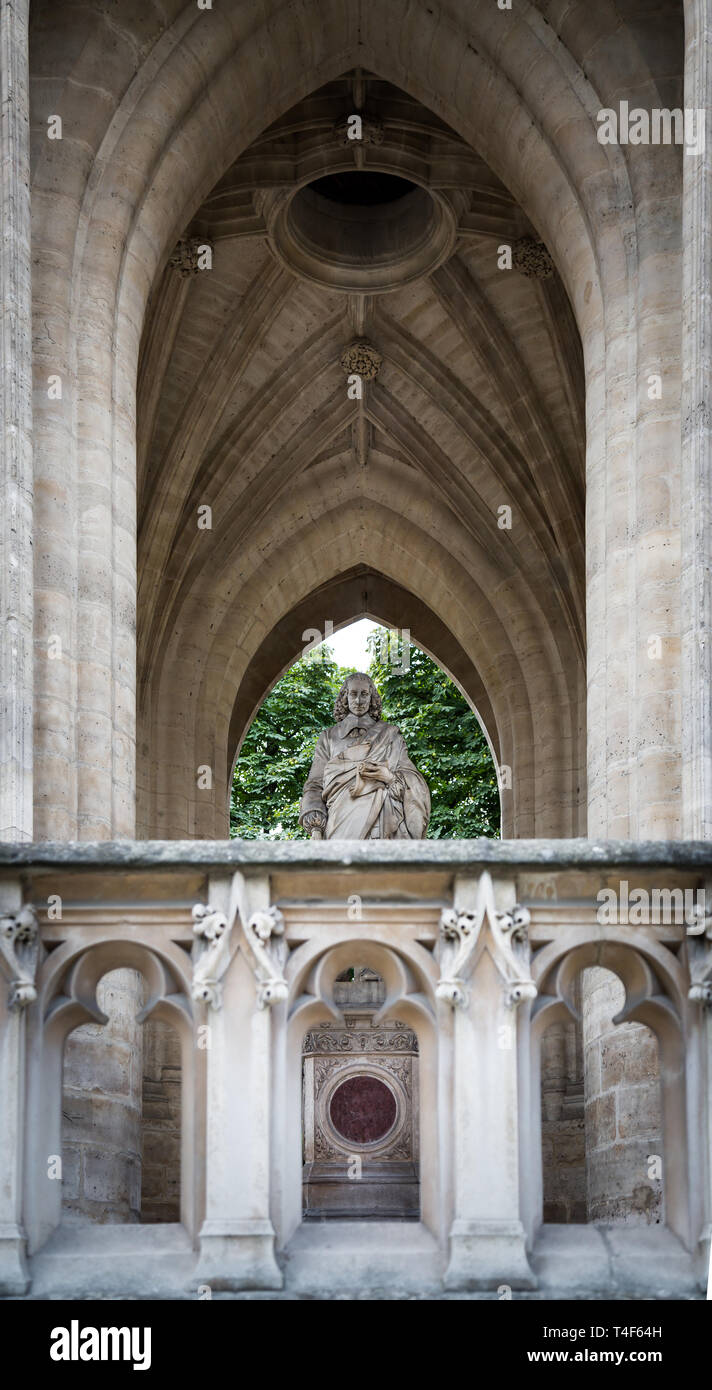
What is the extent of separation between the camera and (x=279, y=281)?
21938 mm

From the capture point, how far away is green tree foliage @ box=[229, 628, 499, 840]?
97.8 feet

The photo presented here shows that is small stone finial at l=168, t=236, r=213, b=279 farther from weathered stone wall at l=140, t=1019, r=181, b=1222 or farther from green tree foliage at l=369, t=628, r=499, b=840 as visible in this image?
green tree foliage at l=369, t=628, r=499, b=840

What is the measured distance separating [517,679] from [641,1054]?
9.40 m

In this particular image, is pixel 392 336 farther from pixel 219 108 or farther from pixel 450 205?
pixel 219 108

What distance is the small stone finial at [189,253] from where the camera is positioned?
21.0 metres

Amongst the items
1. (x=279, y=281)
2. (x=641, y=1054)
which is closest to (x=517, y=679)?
(x=279, y=281)

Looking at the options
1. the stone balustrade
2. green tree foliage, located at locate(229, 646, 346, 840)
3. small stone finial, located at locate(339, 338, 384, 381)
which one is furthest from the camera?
green tree foliage, located at locate(229, 646, 346, 840)

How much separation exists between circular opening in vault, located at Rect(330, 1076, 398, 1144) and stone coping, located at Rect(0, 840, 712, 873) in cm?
574

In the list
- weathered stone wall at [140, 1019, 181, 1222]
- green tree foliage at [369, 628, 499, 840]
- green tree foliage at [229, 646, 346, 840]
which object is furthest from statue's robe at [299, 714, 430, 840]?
green tree foliage at [229, 646, 346, 840]

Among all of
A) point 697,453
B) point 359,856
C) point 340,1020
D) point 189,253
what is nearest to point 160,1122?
point 189,253

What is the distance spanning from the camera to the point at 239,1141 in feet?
35.5

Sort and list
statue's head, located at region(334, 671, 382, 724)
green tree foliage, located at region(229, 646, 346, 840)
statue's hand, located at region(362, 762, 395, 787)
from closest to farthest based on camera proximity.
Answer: statue's hand, located at region(362, 762, 395, 787) < statue's head, located at region(334, 671, 382, 724) < green tree foliage, located at region(229, 646, 346, 840)

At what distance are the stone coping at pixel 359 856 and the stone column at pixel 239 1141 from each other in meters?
0.23
